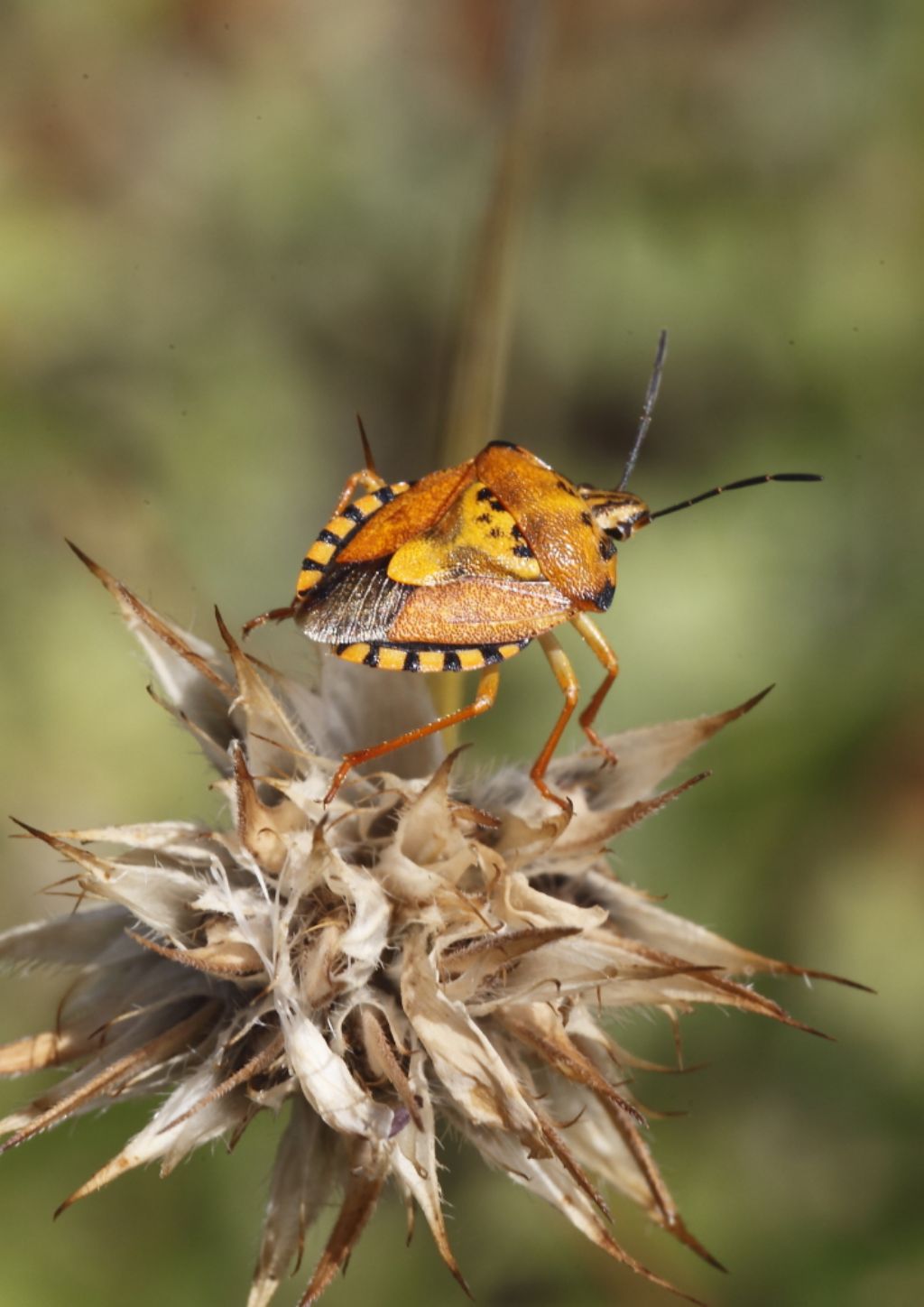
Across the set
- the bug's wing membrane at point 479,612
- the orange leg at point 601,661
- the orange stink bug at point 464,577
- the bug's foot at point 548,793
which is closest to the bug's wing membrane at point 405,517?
the orange stink bug at point 464,577

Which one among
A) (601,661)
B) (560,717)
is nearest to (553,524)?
(601,661)

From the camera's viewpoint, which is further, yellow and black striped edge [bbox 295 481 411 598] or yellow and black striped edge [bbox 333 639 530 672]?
yellow and black striped edge [bbox 295 481 411 598]

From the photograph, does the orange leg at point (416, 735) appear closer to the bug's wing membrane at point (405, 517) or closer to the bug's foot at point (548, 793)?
the bug's foot at point (548, 793)

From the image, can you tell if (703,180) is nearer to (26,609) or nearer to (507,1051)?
(26,609)

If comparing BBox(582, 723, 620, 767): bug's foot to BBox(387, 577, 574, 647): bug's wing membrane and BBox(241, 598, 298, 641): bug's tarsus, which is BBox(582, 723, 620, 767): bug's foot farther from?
BBox(241, 598, 298, 641): bug's tarsus

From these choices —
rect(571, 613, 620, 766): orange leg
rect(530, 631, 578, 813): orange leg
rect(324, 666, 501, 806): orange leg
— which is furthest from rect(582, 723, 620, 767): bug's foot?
rect(324, 666, 501, 806): orange leg

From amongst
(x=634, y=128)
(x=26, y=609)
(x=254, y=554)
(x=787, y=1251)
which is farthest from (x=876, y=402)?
(x=26, y=609)

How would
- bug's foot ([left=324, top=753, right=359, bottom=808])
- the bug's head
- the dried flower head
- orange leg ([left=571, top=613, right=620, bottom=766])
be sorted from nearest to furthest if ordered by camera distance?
the dried flower head < bug's foot ([left=324, top=753, right=359, bottom=808]) < orange leg ([left=571, top=613, right=620, bottom=766]) < the bug's head
